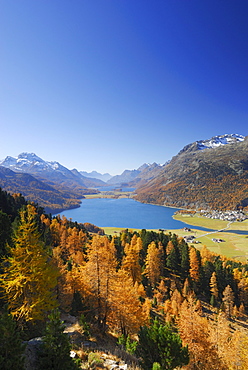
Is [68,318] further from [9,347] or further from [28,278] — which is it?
[9,347]

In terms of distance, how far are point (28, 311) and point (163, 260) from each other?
5401 centimetres

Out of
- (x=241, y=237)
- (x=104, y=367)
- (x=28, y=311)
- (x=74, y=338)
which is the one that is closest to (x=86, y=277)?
(x=74, y=338)

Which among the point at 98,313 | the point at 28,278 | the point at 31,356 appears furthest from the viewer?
the point at 98,313

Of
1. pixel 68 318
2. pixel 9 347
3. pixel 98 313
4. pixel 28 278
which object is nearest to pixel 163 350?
pixel 98 313

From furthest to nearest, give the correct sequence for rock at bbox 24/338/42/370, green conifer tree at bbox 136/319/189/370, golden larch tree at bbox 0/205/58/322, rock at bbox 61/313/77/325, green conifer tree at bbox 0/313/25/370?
1. rock at bbox 61/313/77/325
2. golden larch tree at bbox 0/205/58/322
3. green conifer tree at bbox 136/319/189/370
4. rock at bbox 24/338/42/370
5. green conifer tree at bbox 0/313/25/370

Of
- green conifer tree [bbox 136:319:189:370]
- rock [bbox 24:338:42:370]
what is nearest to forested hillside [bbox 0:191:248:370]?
green conifer tree [bbox 136:319:189:370]

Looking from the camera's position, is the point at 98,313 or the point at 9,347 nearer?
the point at 9,347

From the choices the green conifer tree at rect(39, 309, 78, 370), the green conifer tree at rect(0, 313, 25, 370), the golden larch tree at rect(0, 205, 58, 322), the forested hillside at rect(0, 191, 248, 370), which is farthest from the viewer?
the golden larch tree at rect(0, 205, 58, 322)

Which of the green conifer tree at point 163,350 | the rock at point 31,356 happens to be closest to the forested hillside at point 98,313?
the green conifer tree at point 163,350

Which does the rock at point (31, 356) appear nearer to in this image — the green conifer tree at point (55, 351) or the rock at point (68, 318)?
the green conifer tree at point (55, 351)

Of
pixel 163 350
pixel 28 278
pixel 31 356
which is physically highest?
pixel 28 278

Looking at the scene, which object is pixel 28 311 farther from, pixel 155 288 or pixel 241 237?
pixel 241 237

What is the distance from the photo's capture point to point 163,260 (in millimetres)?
62188

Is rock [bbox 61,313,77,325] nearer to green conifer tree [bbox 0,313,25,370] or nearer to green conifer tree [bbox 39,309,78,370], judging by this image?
green conifer tree [bbox 39,309,78,370]
